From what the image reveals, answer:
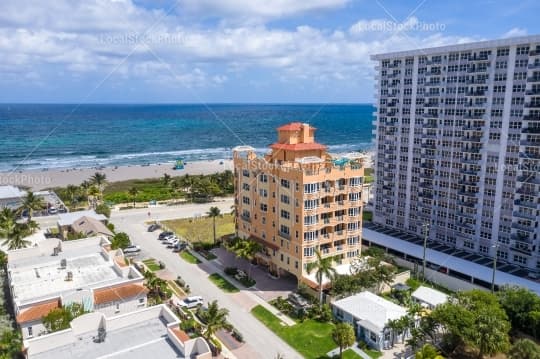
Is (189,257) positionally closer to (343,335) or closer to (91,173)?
(343,335)

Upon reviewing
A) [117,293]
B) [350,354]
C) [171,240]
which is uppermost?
[117,293]

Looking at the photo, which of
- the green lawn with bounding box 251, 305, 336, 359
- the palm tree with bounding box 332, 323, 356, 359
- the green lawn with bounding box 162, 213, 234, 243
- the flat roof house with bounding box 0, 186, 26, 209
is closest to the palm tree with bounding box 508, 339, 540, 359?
the palm tree with bounding box 332, 323, 356, 359

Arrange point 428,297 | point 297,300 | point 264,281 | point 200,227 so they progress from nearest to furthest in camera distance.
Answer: point 428,297
point 297,300
point 264,281
point 200,227

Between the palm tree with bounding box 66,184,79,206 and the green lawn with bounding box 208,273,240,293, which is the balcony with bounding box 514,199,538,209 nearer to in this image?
the green lawn with bounding box 208,273,240,293

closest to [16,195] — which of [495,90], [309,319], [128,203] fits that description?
[128,203]

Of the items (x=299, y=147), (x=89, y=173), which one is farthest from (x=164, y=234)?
(x=89, y=173)

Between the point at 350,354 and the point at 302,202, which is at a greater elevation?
the point at 302,202
